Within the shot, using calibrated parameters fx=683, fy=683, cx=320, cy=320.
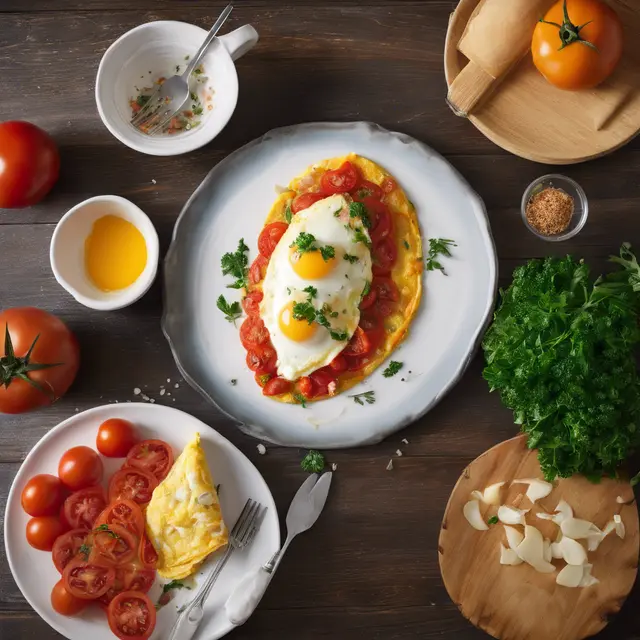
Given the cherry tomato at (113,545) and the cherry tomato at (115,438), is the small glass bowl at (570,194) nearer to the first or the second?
the cherry tomato at (115,438)

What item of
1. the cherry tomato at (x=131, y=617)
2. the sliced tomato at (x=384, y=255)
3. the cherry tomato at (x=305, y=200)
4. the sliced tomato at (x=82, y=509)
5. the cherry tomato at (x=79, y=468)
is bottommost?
the cherry tomato at (x=131, y=617)

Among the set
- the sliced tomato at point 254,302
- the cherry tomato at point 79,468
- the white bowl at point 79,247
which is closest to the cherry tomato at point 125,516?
the cherry tomato at point 79,468

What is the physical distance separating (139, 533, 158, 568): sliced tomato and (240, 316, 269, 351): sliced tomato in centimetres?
85

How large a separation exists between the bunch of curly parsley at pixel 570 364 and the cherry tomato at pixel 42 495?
175cm

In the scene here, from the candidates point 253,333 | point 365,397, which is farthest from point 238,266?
point 365,397

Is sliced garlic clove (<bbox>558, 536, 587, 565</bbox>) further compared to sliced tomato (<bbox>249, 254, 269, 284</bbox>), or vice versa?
sliced tomato (<bbox>249, 254, 269, 284</bbox>)

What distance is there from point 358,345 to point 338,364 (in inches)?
4.3

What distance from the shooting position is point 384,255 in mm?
2746

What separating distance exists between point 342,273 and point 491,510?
43.2 inches

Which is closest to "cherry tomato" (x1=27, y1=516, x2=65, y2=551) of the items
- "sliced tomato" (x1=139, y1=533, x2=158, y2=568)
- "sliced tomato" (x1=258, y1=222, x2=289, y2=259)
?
"sliced tomato" (x1=139, y1=533, x2=158, y2=568)

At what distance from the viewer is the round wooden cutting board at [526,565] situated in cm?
263

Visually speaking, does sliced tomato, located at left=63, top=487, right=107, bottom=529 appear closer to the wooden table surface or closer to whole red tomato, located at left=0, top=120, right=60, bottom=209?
the wooden table surface

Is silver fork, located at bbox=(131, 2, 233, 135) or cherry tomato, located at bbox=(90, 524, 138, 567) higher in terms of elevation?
silver fork, located at bbox=(131, 2, 233, 135)

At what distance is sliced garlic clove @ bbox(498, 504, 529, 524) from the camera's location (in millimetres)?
2629
